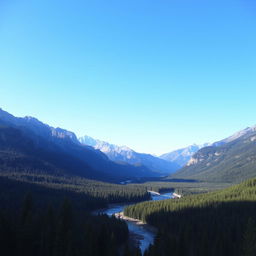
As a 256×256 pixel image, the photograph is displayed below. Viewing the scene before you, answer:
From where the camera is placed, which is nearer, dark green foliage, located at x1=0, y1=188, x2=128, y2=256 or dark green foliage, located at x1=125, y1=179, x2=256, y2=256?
dark green foliage, located at x1=0, y1=188, x2=128, y2=256

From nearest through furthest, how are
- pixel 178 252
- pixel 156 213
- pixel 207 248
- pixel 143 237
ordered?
pixel 178 252
pixel 207 248
pixel 143 237
pixel 156 213

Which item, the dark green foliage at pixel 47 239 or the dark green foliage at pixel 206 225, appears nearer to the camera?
the dark green foliage at pixel 47 239

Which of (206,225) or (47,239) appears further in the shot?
(206,225)

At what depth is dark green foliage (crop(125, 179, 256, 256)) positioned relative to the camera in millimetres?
80438

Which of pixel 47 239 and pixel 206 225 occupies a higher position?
pixel 47 239

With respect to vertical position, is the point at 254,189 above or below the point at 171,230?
above

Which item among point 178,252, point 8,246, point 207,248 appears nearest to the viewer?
point 8,246

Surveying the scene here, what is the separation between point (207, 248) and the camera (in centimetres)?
8444

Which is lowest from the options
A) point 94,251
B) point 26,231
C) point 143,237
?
point 143,237

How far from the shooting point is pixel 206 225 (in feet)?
388

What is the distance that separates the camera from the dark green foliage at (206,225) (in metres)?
80.4

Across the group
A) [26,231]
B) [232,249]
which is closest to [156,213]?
[232,249]

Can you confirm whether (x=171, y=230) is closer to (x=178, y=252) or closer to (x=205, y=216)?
(x=205, y=216)

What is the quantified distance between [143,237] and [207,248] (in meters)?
42.0
